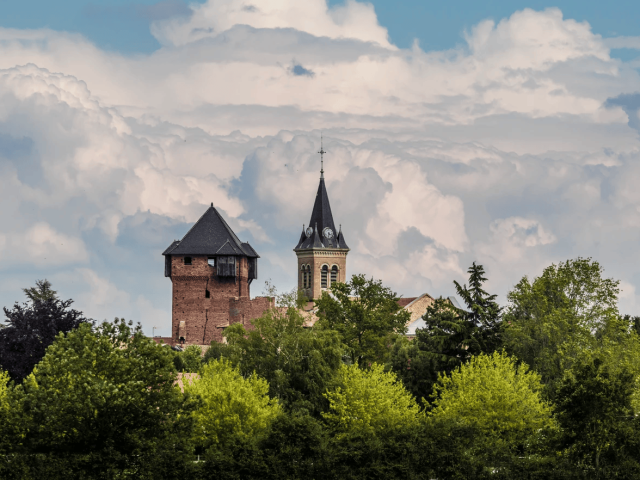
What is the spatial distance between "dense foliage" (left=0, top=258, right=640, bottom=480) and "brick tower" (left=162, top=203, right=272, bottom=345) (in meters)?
38.9

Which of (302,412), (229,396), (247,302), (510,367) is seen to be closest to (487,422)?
(510,367)

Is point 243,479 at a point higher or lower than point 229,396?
lower

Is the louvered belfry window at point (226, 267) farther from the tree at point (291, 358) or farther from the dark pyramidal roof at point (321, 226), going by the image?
the tree at point (291, 358)

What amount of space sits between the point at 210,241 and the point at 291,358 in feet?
166

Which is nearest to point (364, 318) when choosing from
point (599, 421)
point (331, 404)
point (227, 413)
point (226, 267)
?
point (331, 404)

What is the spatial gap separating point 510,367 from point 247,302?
55351 millimetres

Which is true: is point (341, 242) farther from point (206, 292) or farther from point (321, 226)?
point (206, 292)

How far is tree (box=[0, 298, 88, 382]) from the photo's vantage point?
220 ft

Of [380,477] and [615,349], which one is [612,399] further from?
[615,349]

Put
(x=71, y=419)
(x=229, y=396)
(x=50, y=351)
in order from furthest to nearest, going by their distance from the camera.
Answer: (x=229, y=396) → (x=50, y=351) → (x=71, y=419)

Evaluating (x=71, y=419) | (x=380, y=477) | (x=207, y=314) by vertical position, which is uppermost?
(x=207, y=314)

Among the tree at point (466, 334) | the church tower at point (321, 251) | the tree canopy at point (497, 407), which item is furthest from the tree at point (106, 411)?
the church tower at point (321, 251)

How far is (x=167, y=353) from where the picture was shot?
43.9 m

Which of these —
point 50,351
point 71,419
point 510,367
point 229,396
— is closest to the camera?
point 71,419
